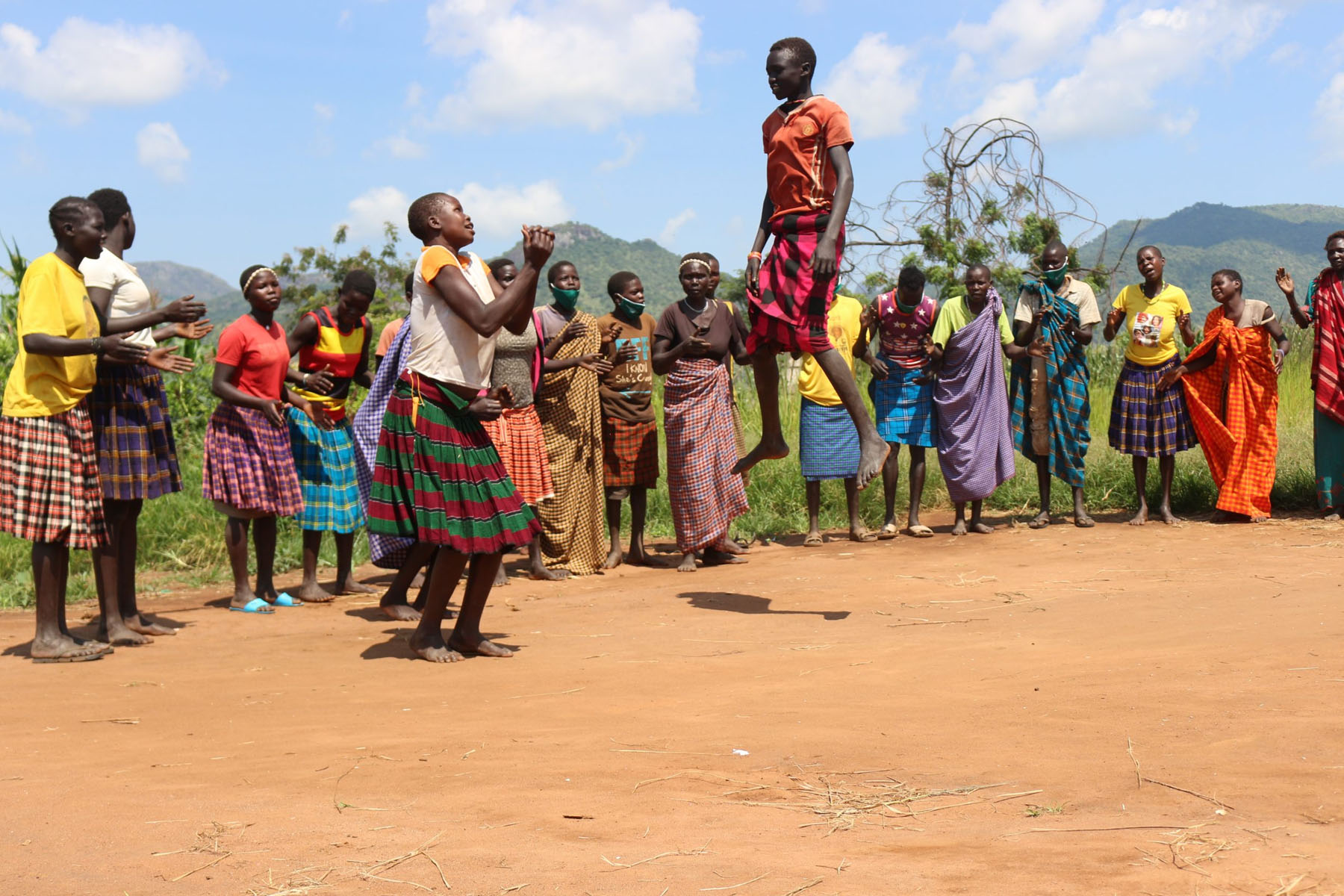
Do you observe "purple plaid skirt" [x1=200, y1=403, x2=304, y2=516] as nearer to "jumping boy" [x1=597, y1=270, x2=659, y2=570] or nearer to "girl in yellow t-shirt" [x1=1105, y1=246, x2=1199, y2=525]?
"jumping boy" [x1=597, y1=270, x2=659, y2=570]

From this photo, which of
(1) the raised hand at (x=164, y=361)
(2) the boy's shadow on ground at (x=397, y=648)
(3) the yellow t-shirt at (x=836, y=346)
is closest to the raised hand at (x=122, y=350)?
(1) the raised hand at (x=164, y=361)

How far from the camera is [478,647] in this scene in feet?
18.1

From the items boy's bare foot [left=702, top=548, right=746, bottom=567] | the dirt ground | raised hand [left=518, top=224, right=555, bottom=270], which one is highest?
raised hand [left=518, top=224, right=555, bottom=270]

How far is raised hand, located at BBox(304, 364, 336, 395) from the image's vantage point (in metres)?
6.87

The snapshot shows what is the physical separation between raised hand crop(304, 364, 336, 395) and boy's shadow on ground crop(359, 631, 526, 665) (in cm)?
150

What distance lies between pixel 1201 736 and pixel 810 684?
1409mm

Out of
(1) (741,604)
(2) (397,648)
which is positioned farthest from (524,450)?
(2) (397,648)

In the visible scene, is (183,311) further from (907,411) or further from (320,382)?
(907,411)

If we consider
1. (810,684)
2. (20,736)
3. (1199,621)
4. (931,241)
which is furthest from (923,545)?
(931,241)

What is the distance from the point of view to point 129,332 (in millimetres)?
5793

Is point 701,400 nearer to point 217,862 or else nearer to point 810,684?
point 810,684

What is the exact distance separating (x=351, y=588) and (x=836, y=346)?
3.78 m

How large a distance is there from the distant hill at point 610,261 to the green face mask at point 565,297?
75027 millimetres

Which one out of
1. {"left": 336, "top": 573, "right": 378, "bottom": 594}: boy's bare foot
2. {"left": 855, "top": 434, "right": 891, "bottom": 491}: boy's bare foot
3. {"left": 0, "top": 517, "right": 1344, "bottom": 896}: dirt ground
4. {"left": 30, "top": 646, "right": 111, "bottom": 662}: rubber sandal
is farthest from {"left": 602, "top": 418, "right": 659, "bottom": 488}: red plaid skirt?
{"left": 30, "top": 646, "right": 111, "bottom": 662}: rubber sandal
